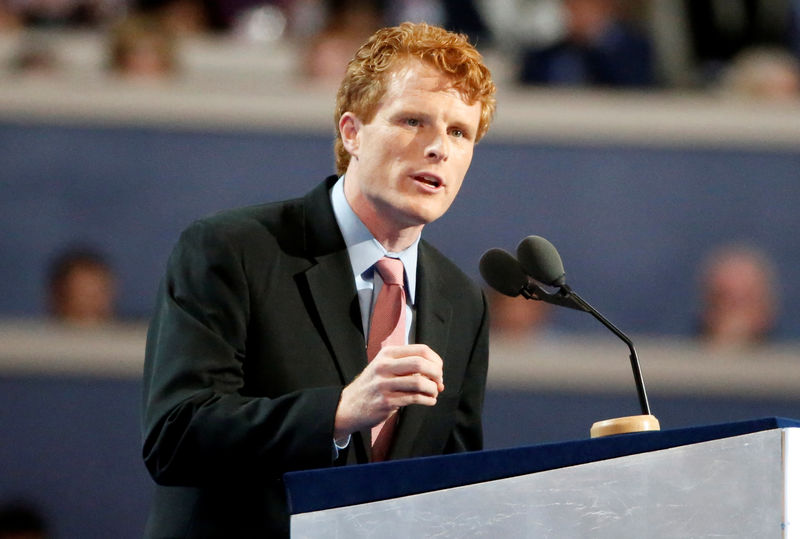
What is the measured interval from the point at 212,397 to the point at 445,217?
311 centimetres

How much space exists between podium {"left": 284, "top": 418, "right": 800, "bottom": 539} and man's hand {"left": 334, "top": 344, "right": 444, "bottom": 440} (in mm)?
71

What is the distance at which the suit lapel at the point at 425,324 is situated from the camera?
1.74 metres

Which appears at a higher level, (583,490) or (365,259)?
(365,259)

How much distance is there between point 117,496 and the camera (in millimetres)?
4391

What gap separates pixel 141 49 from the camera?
4.62m

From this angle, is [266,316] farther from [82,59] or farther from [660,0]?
[660,0]

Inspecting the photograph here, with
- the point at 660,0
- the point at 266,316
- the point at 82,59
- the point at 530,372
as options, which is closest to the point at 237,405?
the point at 266,316

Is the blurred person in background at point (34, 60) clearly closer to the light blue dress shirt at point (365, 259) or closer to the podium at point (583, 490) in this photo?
the light blue dress shirt at point (365, 259)

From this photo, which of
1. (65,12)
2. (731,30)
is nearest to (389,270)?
(65,12)

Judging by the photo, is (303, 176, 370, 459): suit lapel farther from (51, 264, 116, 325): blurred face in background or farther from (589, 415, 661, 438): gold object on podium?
(51, 264, 116, 325): blurred face in background

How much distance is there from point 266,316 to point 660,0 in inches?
145

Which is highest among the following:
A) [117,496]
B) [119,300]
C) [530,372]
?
[119,300]

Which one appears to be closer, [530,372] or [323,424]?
[323,424]

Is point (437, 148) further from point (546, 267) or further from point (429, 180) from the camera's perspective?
point (546, 267)
